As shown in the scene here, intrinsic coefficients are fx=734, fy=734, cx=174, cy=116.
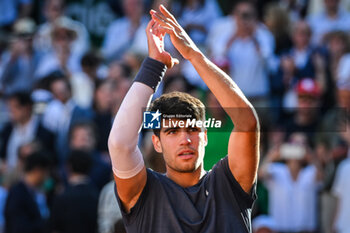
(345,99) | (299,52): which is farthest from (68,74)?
(345,99)

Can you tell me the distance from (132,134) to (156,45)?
47cm

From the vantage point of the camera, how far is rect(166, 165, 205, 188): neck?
3664mm

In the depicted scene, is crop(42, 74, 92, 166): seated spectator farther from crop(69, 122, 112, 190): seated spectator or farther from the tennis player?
the tennis player

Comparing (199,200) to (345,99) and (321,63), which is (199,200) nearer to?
(345,99)

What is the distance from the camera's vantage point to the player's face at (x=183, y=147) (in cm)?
356

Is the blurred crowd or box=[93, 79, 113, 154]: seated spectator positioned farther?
box=[93, 79, 113, 154]: seated spectator

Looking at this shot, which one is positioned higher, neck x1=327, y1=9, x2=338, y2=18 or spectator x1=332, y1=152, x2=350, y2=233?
neck x1=327, y1=9, x2=338, y2=18

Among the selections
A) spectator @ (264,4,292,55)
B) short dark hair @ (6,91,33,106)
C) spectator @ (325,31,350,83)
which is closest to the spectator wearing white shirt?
spectator @ (264,4,292,55)

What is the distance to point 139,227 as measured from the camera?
3.53m

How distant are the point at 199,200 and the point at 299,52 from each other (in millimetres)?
6281

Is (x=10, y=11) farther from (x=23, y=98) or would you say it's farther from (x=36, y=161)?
(x=36, y=161)

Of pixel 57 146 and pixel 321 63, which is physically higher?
pixel 321 63

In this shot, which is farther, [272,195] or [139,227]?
[272,195]

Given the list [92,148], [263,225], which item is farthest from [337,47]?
[92,148]
